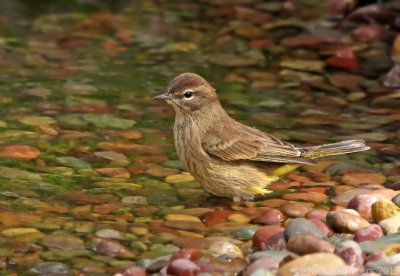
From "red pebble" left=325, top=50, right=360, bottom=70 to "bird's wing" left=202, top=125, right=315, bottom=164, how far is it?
3.42 m

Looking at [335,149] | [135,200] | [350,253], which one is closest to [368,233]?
[350,253]

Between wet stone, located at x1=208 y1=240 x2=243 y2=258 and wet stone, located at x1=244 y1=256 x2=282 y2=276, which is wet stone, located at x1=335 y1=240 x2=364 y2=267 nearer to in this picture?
wet stone, located at x1=244 y1=256 x2=282 y2=276

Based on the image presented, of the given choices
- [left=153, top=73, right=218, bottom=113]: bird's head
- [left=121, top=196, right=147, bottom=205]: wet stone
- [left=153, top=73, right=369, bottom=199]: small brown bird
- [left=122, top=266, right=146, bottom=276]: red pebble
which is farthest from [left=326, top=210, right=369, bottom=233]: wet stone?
[left=153, top=73, right=218, bottom=113]: bird's head

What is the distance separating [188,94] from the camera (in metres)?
8.98

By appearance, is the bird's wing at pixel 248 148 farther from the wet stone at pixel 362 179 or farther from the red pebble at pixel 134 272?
the red pebble at pixel 134 272

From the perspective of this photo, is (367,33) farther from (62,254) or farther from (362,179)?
(62,254)

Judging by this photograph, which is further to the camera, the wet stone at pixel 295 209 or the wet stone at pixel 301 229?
the wet stone at pixel 295 209

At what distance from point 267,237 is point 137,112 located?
3410mm

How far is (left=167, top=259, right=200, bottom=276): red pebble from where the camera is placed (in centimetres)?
679

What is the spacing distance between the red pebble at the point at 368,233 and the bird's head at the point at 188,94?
206cm

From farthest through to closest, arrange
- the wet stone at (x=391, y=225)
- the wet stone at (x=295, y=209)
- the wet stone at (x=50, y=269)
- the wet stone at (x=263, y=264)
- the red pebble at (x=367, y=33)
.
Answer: the red pebble at (x=367, y=33) < the wet stone at (x=295, y=209) < the wet stone at (x=391, y=225) < the wet stone at (x=50, y=269) < the wet stone at (x=263, y=264)

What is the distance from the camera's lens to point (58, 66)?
38.0 feet

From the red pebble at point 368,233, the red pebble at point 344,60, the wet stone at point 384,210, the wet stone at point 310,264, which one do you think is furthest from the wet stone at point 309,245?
the red pebble at point 344,60

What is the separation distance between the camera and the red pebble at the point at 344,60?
39.3ft
